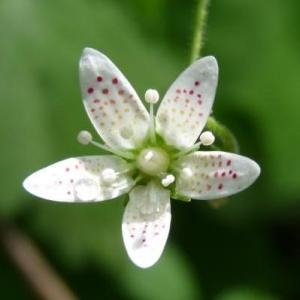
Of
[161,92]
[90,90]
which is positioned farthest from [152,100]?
[161,92]

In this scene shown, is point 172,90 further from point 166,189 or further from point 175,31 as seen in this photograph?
point 175,31

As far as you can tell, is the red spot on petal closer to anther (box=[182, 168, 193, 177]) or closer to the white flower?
the white flower

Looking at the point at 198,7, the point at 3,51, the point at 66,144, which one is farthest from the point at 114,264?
the point at 198,7

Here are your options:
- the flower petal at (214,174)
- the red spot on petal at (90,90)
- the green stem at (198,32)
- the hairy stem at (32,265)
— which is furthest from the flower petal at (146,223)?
the hairy stem at (32,265)

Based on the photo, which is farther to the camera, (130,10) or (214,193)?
(130,10)

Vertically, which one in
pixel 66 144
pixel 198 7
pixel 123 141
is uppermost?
pixel 198 7

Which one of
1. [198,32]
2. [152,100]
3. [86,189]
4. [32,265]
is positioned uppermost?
[198,32]

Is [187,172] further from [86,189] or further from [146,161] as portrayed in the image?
[86,189]
